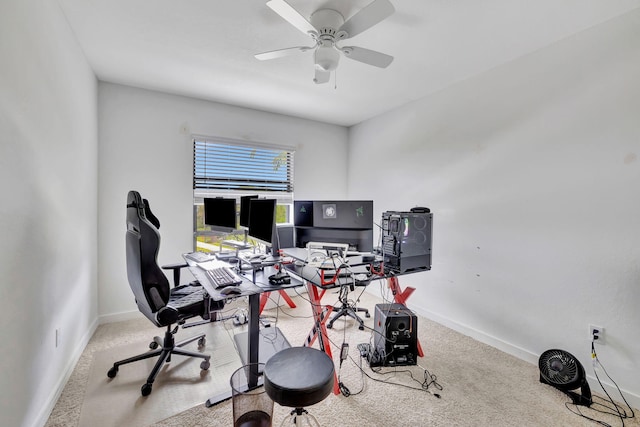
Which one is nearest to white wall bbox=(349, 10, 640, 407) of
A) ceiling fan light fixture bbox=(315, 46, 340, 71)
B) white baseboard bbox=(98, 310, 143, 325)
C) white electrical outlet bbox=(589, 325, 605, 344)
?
white electrical outlet bbox=(589, 325, 605, 344)

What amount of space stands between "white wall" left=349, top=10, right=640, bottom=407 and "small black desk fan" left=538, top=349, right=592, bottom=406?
0.22 m

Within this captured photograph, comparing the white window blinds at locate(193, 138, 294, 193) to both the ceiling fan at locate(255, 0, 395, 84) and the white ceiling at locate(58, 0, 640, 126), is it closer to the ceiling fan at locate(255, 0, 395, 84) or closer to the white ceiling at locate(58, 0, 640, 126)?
the white ceiling at locate(58, 0, 640, 126)

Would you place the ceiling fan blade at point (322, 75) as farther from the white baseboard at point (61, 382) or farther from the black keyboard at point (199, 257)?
the white baseboard at point (61, 382)

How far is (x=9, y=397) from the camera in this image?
4.04 feet

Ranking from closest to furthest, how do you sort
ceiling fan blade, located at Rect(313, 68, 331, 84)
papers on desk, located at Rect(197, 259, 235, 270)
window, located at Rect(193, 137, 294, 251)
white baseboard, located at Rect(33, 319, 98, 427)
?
1. white baseboard, located at Rect(33, 319, 98, 427)
2. ceiling fan blade, located at Rect(313, 68, 331, 84)
3. papers on desk, located at Rect(197, 259, 235, 270)
4. window, located at Rect(193, 137, 294, 251)

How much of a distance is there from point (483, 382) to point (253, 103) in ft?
11.8

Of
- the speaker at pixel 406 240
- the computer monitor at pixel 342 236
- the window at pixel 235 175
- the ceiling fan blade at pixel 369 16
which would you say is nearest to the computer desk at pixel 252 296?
the computer monitor at pixel 342 236

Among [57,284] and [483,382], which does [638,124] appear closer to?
[483,382]

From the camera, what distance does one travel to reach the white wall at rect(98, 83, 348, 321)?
2844mm

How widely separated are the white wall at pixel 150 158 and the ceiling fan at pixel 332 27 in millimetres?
1720

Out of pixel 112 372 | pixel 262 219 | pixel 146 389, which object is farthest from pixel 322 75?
pixel 112 372

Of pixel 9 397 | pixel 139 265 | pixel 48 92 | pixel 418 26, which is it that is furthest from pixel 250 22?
pixel 9 397

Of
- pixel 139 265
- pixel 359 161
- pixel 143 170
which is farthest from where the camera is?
pixel 359 161

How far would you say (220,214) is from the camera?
3.00 metres
